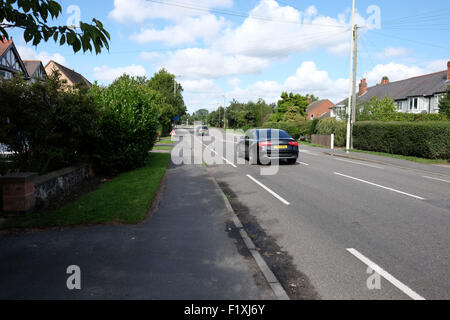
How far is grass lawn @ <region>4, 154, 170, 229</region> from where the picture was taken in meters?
5.89

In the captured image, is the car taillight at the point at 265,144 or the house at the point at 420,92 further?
the house at the point at 420,92

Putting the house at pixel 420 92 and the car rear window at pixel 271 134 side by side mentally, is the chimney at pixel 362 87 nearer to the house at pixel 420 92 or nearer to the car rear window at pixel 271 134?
the house at pixel 420 92

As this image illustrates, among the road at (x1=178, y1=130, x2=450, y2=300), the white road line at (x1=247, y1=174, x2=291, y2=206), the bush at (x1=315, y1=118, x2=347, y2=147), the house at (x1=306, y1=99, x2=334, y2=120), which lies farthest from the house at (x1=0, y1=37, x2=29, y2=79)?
the house at (x1=306, y1=99, x2=334, y2=120)

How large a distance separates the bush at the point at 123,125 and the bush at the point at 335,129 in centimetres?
2055

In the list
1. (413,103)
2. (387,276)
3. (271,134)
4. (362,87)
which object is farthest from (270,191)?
(362,87)

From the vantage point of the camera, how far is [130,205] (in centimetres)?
712

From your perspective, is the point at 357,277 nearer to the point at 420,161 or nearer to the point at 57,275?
the point at 57,275

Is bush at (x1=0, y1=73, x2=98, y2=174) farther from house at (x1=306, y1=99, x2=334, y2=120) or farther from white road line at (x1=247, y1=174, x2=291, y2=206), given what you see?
house at (x1=306, y1=99, x2=334, y2=120)

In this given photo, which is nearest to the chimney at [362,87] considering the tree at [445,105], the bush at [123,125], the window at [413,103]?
the window at [413,103]

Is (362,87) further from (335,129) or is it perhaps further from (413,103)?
(335,129)

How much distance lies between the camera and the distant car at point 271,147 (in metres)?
14.9

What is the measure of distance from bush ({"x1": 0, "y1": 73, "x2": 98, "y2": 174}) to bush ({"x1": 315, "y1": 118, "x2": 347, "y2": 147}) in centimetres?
2404
